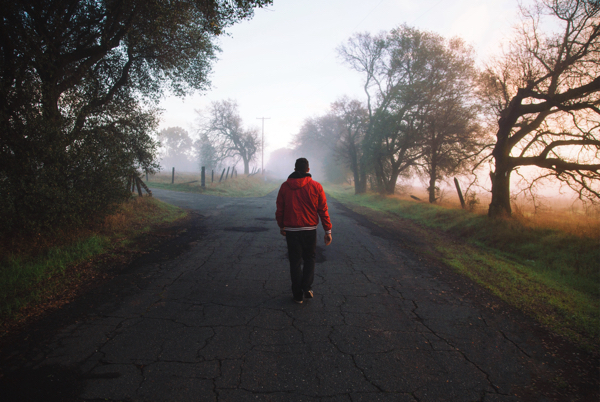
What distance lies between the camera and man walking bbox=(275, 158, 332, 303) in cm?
412

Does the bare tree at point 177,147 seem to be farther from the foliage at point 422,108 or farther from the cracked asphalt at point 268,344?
the cracked asphalt at point 268,344

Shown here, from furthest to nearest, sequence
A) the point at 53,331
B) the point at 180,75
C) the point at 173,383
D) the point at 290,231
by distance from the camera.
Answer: the point at 180,75 < the point at 290,231 < the point at 53,331 < the point at 173,383

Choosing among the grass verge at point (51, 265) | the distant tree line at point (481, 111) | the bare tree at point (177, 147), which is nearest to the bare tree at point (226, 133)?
the distant tree line at point (481, 111)

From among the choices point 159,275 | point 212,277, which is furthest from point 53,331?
point 212,277

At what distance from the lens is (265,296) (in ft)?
14.1

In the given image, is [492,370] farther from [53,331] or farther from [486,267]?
[53,331]

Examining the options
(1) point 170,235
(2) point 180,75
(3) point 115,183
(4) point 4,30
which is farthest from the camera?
(2) point 180,75

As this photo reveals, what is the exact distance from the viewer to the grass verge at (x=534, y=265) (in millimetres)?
4105

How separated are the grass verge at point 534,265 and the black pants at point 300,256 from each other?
10.9ft

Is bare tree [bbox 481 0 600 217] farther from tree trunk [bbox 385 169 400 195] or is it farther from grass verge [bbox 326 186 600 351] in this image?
tree trunk [bbox 385 169 400 195]

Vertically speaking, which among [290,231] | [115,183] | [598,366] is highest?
[115,183]

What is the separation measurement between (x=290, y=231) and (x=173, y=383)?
Answer: 89.6 inches

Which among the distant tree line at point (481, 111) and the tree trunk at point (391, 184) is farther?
the tree trunk at point (391, 184)

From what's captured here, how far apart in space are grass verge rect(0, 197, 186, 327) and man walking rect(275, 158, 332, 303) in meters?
3.46
